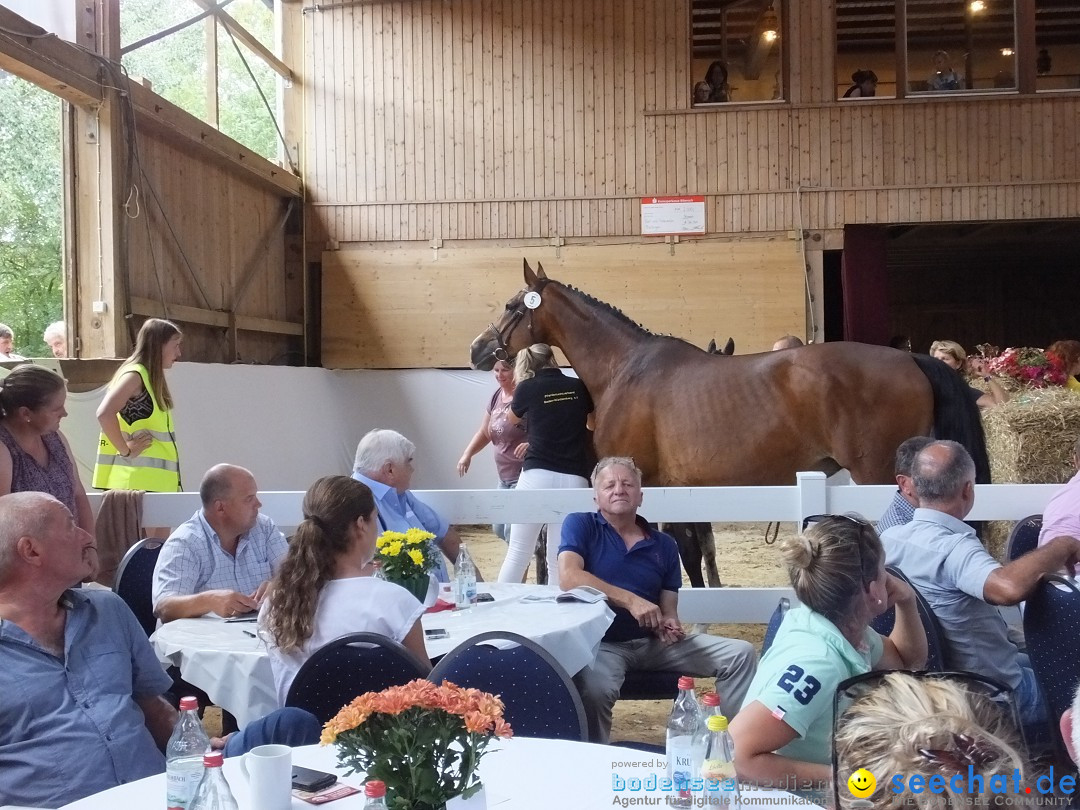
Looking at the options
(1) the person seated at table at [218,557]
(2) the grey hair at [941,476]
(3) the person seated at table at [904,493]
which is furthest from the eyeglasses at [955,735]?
(1) the person seated at table at [218,557]

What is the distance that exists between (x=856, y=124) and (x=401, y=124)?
531 centimetres

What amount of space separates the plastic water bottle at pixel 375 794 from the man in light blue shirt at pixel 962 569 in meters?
2.00

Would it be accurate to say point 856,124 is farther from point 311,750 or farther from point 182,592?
point 311,750

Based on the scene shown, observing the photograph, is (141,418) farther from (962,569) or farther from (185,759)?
(962,569)

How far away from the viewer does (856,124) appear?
37.9 ft

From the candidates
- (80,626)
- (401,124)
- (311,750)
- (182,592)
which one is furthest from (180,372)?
(311,750)

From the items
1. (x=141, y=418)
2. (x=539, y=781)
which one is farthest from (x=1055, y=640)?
(x=141, y=418)

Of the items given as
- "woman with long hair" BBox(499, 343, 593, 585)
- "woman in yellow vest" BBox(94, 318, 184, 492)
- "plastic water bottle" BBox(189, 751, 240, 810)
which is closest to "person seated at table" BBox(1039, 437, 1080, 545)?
"plastic water bottle" BBox(189, 751, 240, 810)

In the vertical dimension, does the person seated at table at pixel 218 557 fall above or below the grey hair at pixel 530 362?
below

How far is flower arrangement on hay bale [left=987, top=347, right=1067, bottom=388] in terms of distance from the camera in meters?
7.37

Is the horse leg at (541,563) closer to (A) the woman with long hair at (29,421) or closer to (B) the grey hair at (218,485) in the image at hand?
(B) the grey hair at (218,485)

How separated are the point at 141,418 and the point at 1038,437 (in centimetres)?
523

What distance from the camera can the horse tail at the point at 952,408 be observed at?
223 inches

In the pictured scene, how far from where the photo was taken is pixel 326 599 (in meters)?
2.73
